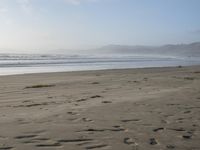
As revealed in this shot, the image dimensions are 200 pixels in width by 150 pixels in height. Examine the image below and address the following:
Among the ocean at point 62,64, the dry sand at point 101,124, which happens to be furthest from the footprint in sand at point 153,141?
the ocean at point 62,64

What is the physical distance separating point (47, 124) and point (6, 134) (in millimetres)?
871

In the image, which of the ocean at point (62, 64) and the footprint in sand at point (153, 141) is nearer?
the footprint in sand at point (153, 141)

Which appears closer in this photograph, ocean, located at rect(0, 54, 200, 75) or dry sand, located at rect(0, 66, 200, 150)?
dry sand, located at rect(0, 66, 200, 150)

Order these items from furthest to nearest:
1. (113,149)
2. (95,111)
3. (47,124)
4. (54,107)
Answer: (54,107) → (95,111) → (47,124) → (113,149)

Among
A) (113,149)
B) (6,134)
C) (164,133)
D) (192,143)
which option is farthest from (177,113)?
(6,134)

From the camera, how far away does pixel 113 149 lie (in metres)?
4.23

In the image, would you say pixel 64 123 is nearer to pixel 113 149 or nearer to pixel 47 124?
pixel 47 124

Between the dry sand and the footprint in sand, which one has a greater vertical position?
the dry sand

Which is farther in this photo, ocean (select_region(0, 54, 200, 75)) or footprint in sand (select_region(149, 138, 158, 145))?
ocean (select_region(0, 54, 200, 75))

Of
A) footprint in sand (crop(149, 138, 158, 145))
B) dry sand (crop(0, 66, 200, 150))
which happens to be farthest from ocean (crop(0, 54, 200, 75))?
footprint in sand (crop(149, 138, 158, 145))

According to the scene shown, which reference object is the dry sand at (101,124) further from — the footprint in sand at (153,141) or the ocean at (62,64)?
the ocean at (62,64)

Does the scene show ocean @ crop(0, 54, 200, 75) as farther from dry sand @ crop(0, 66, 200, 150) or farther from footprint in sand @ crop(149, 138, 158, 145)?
footprint in sand @ crop(149, 138, 158, 145)

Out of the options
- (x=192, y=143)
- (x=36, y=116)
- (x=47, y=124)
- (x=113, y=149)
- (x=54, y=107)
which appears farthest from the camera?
(x=54, y=107)

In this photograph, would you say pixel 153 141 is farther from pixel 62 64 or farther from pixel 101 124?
pixel 62 64
